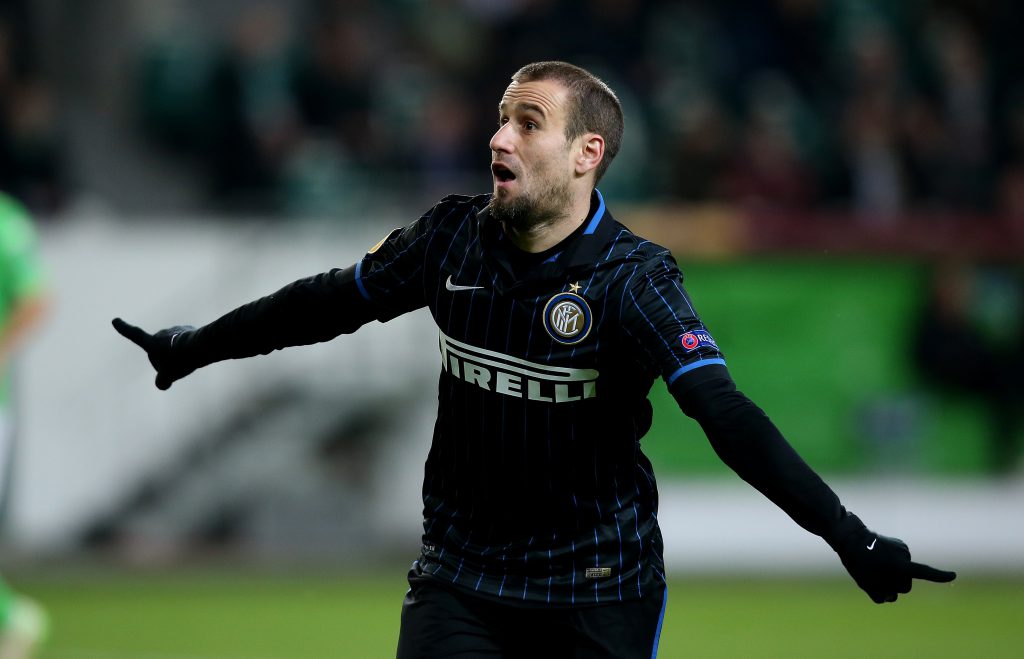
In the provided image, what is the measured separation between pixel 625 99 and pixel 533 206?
9.86 meters

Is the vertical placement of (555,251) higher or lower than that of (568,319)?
higher

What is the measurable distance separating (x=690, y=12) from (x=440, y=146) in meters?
3.15

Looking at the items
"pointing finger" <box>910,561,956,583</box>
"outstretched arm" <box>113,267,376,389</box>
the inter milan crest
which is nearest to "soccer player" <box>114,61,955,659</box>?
the inter milan crest

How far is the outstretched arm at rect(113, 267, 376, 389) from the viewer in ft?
14.9

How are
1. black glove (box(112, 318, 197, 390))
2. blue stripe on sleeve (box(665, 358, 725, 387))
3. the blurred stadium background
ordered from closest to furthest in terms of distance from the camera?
blue stripe on sleeve (box(665, 358, 725, 387)) → black glove (box(112, 318, 197, 390)) → the blurred stadium background

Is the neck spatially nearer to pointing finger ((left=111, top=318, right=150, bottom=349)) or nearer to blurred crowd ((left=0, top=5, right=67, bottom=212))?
pointing finger ((left=111, top=318, right=150, bottom=349))

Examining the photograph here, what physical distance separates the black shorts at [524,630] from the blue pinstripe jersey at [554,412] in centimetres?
4

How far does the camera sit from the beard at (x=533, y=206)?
4.27 metres

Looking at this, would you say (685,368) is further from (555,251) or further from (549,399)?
(555,251)

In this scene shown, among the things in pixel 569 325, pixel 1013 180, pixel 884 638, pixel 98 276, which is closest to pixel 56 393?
pixel 98 276

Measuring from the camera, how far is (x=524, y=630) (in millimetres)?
4262

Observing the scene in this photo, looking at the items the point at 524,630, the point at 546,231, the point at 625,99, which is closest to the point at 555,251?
the point at 546,231

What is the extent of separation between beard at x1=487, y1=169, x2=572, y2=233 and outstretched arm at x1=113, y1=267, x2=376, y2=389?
1.67ft

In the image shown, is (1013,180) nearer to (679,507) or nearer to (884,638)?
(679,507)
